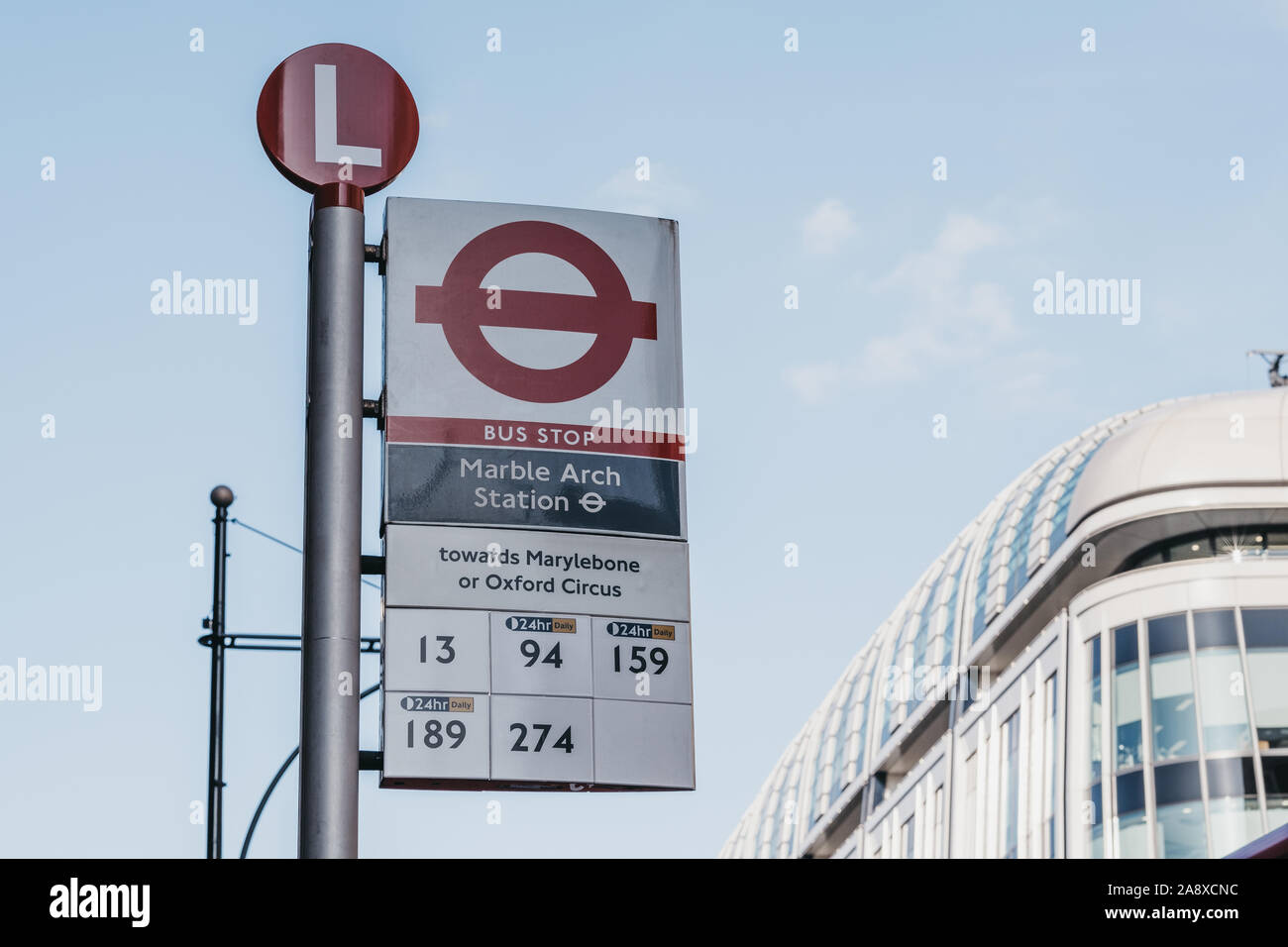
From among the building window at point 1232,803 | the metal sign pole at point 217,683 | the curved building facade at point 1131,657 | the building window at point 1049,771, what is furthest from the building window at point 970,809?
the metal sign pole at point 217,683

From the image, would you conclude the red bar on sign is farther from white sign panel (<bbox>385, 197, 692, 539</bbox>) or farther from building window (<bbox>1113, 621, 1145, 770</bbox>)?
building window (<bbox>1113, 621, 1145, 770</bbox>)

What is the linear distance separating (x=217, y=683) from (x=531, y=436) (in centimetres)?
806

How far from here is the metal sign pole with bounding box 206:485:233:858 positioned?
14914mm

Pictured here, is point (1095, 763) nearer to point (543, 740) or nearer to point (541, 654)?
point (541, 654)

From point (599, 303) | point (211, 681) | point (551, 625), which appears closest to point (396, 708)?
point (551, 625)

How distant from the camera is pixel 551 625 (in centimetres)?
803

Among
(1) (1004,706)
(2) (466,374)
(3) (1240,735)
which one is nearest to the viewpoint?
(2) (466,374)

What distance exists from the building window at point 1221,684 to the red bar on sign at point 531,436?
26.2 m

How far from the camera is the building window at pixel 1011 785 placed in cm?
3741

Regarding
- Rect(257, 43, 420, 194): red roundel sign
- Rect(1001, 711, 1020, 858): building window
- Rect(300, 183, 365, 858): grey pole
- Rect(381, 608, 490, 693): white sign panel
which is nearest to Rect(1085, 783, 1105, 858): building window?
Rect(1001, 711, 1020, 858): building window

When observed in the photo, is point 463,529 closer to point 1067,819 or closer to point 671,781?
point 671,781

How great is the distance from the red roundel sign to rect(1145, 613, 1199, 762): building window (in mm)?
27130

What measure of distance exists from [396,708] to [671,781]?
4.04ft

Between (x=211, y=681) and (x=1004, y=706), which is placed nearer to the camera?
(x=211, y=681)
